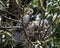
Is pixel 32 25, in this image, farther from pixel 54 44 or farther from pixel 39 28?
pixel 54 44

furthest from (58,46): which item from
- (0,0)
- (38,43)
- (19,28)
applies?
(0,0)

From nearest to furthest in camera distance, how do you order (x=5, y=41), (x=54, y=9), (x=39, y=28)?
(x=39, y=28) < (x=54, y=9) < (x=5, y=41)

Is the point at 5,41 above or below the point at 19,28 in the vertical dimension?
below

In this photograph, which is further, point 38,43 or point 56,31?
point 56,31

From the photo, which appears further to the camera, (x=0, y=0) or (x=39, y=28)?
(x=0, y=0)

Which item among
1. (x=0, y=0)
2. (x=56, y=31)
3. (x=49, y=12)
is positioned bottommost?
(x=56, y=31)

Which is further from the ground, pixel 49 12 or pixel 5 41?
pixel 49 12

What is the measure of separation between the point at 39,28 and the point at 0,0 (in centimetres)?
45

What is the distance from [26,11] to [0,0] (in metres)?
0.26

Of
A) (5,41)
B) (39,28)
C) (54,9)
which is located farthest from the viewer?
(5,41)

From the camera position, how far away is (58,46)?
6.54ft

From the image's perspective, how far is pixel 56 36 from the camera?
204cm

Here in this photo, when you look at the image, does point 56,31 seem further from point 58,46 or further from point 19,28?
point 19,28

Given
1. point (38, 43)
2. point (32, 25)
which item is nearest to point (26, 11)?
point (32, 25)
